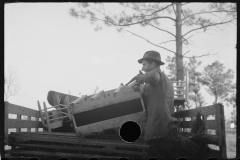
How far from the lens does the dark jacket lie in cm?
233

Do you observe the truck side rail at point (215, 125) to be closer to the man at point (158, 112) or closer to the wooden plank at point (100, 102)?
the man at point (158, 112)

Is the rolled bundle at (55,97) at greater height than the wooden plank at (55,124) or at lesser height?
greater

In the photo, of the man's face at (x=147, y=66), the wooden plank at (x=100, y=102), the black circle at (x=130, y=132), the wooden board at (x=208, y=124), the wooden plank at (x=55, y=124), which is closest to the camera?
the black circle at (x=130, y=132)

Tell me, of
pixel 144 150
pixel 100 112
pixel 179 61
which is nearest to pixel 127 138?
pixel 144 150

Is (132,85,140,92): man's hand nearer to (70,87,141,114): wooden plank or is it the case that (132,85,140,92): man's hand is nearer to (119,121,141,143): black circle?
(70,87,141,114): wooden plank

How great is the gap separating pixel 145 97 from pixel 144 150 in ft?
1.70

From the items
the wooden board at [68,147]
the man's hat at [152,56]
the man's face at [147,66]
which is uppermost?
the man's hat at [152,56]

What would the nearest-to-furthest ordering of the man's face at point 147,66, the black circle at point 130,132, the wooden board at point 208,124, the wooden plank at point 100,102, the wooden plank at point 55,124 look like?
the black circle at point 130,132
the wooden board at point 208,124
the wooden plank at point 100,102
the man's face at point 147,66
the wooden plank at point 55,124

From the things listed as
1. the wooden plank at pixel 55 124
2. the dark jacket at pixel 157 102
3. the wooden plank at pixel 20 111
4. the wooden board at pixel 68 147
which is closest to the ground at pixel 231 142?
the dark jacket at pixel 157 102

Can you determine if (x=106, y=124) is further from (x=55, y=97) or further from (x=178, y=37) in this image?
(x=178, y=37)

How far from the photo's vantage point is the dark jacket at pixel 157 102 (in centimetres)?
233

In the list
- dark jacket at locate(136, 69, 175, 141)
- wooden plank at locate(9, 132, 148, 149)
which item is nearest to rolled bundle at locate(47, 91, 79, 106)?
wooden plank at locate(9, 132, 148, 149)

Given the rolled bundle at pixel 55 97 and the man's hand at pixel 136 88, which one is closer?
the man's hand at pixel 136 88
